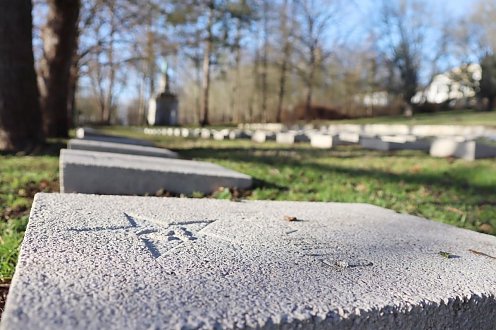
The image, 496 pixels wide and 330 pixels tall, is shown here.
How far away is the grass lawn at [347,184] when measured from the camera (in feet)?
9.89

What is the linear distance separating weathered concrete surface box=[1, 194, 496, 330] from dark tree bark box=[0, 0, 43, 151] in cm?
453

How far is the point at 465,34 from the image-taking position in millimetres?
35344

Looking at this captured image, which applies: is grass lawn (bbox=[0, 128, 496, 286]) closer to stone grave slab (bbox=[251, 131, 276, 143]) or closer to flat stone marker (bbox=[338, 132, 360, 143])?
flat stone marker (bbox=[338, 132, 360, 143])

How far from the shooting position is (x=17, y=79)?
588cm

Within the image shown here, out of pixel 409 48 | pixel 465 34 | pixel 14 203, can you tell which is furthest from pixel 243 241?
pixel 465 34

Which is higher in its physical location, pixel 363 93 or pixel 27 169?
pixel 363 93

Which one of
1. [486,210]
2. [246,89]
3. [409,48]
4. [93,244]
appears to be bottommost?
[486,210]

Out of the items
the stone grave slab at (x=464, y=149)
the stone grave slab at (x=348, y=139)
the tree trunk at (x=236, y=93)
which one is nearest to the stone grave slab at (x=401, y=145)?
the stone grave slab at (x=464, y=149)

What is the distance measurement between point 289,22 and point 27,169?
2701cm

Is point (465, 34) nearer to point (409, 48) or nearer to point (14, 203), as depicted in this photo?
point (409, 48)

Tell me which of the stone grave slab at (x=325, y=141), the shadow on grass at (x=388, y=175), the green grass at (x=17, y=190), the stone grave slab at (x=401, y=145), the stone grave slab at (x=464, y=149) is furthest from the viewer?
the stone grave slab at (x=325, y=141)

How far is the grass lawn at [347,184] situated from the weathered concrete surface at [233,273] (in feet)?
2.02

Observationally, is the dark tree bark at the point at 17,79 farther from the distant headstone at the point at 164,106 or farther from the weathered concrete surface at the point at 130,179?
the distant headstone at the point at 164,106

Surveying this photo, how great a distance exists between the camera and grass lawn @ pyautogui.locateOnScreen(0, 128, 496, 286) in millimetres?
3016
